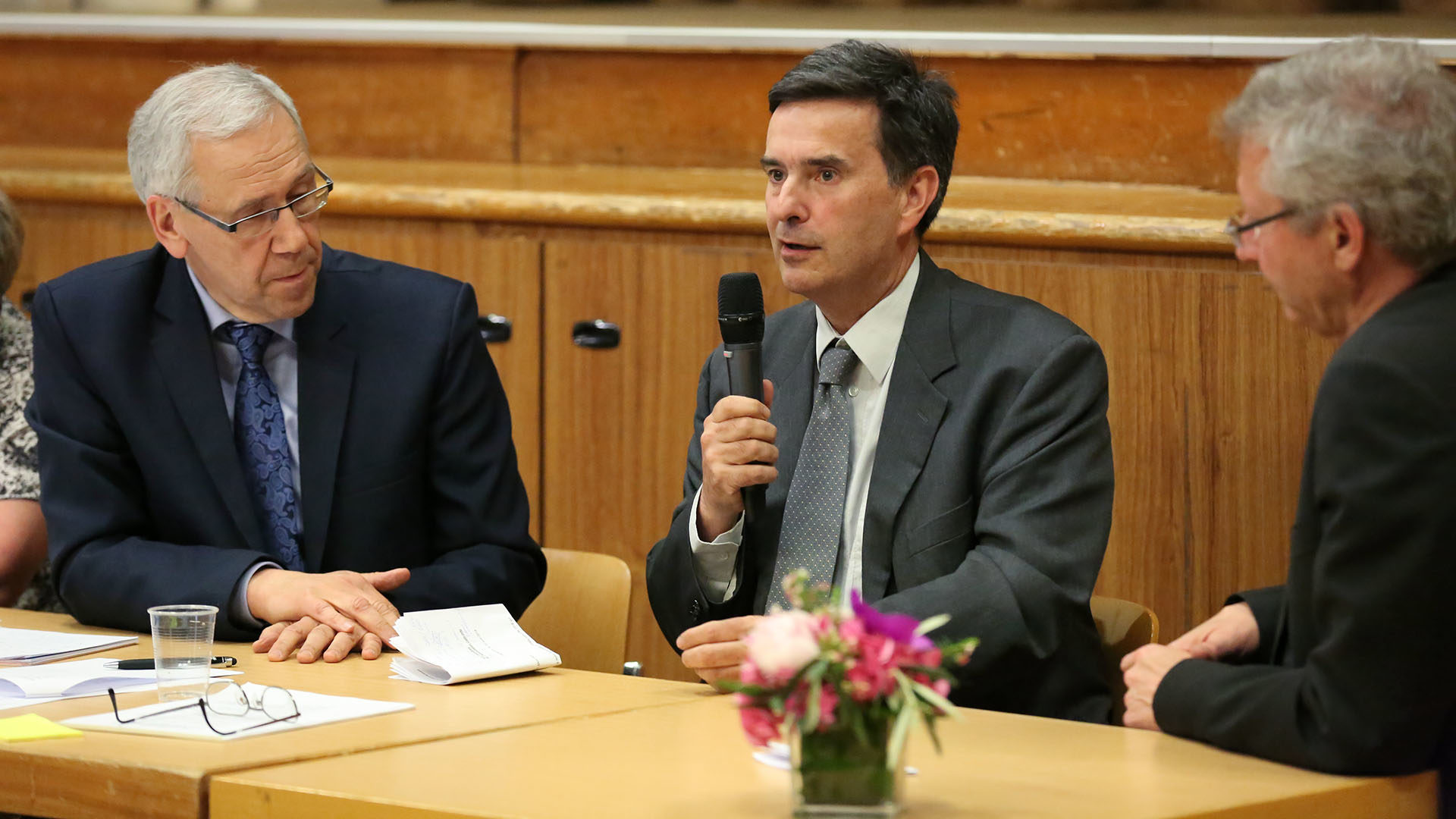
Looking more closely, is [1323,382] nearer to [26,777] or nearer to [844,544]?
[844,544]

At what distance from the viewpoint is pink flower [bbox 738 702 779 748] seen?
1.52 m

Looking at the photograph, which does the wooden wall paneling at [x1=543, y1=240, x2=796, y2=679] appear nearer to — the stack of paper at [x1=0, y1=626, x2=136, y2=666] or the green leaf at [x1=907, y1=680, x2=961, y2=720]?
the stack of paper at [x1=0, y1=626, x2=136, y2=666]

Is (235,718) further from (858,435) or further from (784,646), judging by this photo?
(858,435)

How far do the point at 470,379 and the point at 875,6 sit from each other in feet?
5.18

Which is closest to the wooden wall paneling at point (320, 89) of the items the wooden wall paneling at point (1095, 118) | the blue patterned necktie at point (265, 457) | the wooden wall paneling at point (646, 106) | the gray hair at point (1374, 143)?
the wooden wall paneling at point (646, 106)

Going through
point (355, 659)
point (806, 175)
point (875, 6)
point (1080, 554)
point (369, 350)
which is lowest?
point (355, 659)

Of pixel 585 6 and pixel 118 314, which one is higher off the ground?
pixel 585 6

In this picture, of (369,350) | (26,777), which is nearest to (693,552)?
(369,350)

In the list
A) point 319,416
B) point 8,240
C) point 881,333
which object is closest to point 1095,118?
point 881,333

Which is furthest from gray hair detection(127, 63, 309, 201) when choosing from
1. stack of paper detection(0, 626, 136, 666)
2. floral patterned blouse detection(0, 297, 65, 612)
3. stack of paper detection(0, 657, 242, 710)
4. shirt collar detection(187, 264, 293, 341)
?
stack of paper detection(0, 657, 242, 710)

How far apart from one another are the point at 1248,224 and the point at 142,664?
1.55 metres

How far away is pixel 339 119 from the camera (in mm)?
4406

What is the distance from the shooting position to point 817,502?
2.51m

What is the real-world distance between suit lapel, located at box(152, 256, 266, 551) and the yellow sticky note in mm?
709
